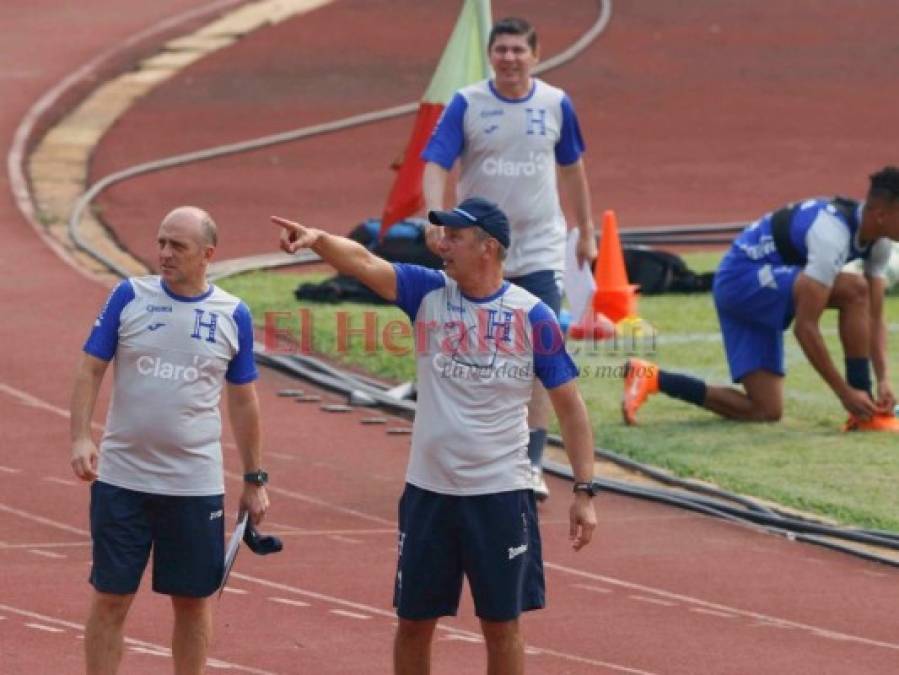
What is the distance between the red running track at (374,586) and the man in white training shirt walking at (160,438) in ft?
2.46

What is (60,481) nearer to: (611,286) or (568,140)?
(568,140)

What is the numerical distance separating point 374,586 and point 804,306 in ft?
12.6

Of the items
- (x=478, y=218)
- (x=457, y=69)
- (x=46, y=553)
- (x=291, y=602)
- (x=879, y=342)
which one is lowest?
(x=291, y=602)

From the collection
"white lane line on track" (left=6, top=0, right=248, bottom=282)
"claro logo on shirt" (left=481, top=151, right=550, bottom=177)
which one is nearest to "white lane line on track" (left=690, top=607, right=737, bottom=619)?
"claro logo on shirt" (left=481, top=151, right=550, bottom=177)

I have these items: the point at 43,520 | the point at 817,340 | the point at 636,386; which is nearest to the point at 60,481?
the point at 43,520

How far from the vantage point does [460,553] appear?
7.17 m

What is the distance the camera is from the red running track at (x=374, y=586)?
8266 millimetres

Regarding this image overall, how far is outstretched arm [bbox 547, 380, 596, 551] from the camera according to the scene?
23.8 feet

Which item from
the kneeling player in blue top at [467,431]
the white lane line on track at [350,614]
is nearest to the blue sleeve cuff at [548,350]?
the kneeling player in blue top at [467,431]

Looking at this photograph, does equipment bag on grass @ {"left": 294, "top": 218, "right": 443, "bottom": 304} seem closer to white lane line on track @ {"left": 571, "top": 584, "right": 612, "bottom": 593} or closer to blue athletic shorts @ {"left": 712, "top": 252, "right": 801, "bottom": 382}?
blue athletic shorts @ {"left": 712, "top": 252, "right": 801, "bottom": 382}

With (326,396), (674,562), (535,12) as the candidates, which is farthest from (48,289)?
(535,12)

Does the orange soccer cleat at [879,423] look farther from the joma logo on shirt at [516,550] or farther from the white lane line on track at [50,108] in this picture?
the white lane line on track at [50,108]

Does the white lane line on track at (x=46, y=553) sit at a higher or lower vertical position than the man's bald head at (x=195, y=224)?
lower

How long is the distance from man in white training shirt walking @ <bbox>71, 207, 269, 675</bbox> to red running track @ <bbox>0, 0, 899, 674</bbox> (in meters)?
0.75
